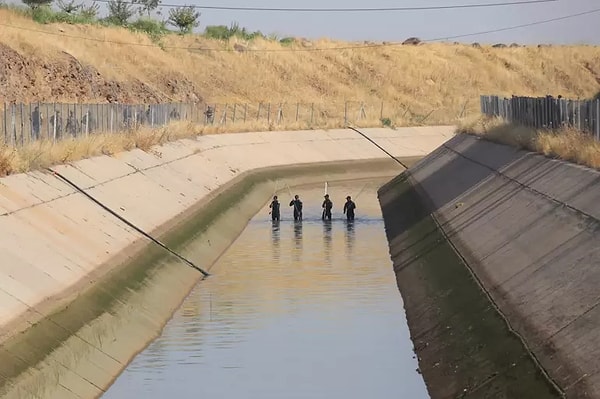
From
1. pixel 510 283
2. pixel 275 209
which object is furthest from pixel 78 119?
pixel 510 283

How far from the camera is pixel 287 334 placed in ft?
81.4

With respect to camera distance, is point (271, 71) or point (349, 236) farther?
point (271, 71)

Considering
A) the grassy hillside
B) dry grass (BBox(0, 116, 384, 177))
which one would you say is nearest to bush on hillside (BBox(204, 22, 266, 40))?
the grassy hillside

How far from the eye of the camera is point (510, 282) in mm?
21047

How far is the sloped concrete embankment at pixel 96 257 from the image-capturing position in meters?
19.0

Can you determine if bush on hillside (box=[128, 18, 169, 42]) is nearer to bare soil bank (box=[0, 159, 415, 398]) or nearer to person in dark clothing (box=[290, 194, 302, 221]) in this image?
person in dark clothing (box=[290, 194, 302, 221])

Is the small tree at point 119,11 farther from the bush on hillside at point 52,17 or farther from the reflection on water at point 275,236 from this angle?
the reflection on water at point 275,236

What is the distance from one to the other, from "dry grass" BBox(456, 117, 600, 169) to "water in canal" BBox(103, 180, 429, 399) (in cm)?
502

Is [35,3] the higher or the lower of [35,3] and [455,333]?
the higher

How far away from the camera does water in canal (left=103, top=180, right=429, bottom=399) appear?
20.0 metres

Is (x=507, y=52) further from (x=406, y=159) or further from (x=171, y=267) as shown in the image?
(x=171, y=267)

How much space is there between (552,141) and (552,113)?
8550mm

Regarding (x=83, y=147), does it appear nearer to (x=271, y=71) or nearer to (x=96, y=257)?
(x=96, y=257)

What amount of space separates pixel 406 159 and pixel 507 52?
8606cm
